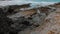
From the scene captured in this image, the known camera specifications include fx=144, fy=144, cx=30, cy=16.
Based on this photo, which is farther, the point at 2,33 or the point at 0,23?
the point at 0,23

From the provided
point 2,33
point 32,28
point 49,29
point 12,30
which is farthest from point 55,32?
point 2,33

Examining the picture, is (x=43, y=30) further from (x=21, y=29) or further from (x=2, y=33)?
(x=2, y=33)

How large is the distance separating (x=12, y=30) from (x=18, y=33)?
0.11 metres

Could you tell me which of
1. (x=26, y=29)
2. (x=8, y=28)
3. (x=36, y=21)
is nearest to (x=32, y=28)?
(x=26, y=29)

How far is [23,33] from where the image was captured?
6.66 ft

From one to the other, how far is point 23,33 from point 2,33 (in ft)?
1.08

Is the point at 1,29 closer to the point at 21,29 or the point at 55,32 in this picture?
the point at 21,29

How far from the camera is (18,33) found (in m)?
1.98

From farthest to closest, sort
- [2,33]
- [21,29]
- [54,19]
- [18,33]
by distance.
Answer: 1. [54,19]
2. [21,29]
3. [18,33]
4. [2,33]

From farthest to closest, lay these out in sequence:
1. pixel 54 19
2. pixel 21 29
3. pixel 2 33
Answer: pixel 54 19 → pixel 21 29 → pixel 2 33

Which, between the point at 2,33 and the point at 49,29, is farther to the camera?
the point at 49,29

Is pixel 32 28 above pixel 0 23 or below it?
below

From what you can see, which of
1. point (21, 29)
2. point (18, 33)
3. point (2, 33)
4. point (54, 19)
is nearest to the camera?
point (2, 33)

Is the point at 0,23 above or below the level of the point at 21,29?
above
